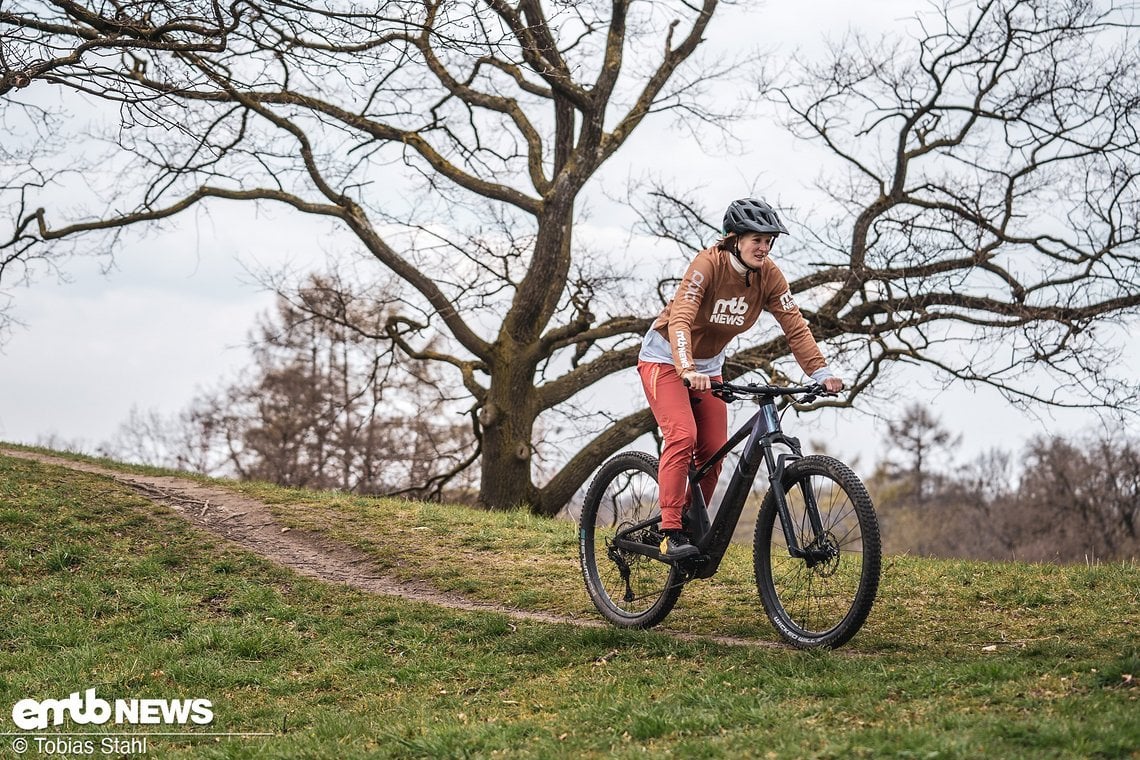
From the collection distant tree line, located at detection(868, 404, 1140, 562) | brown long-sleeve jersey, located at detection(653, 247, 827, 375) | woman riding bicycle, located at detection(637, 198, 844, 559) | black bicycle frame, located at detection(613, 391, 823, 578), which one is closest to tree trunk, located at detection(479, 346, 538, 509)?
black bicycle frame, located at detection(613, 391, 823, 578)

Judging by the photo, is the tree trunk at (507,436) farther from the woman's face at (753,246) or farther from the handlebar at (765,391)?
the woman's face at (753,246)

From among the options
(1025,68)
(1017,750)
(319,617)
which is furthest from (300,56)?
(1025,68)

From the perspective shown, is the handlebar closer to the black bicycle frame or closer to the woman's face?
the black bicycle frame

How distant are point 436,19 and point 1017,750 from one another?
22.3 feet

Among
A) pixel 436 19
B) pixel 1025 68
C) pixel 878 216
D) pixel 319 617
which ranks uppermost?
pixel 1025 68

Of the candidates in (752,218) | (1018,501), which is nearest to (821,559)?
(752,218)

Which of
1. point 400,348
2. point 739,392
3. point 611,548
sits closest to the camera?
point 739,392

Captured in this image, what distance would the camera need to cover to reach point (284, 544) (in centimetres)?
1062

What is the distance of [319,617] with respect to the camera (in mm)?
8148

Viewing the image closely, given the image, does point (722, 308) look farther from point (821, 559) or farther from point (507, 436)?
point (507, 436)

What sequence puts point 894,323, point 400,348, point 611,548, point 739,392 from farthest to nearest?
point 400,348 → point 894,323 → point 611,548 → point 739,392

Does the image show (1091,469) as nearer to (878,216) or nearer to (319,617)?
(878,216)

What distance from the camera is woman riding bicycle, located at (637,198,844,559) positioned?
6.38 meters

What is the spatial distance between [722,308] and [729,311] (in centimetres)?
6
